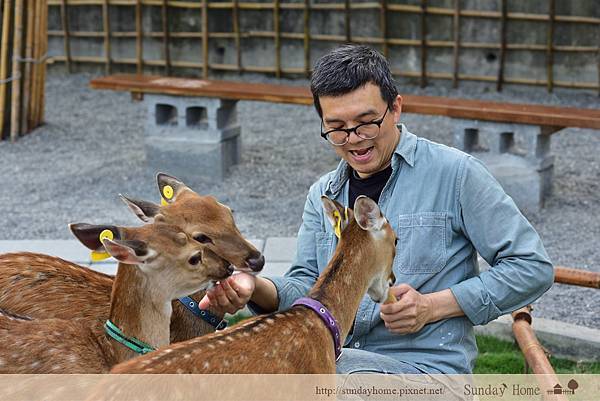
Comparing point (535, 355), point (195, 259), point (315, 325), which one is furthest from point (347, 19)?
point (315, 325)

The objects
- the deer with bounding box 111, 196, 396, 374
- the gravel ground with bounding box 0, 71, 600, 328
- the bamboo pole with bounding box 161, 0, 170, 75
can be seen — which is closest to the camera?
the deer with bounding box 111, 196, 396, 374

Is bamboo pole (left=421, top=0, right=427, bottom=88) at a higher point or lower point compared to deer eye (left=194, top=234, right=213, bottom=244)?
higher

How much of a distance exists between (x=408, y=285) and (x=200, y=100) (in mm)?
5297

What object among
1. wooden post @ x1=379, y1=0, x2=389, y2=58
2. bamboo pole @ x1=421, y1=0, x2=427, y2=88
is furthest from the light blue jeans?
wooden post @ x1=379, y1=0, x2=389, y2=58

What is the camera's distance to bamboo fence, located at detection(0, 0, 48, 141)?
8.96m

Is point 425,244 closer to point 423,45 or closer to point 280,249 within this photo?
point 280,249

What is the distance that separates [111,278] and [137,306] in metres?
0.63

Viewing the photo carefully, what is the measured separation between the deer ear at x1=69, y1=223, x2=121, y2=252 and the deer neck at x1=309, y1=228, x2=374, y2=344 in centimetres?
56

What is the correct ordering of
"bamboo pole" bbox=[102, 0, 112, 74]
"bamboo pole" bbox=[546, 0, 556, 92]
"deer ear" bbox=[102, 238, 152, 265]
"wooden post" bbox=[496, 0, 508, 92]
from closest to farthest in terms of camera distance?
"deer ear" bbox=[102, 238, 152, 265] → "bamboo pole" bbox=[546, 0, 556, 92] → "wooden post" bbox=[496, 0, 508, 92] → "bamboo pole" bbox=[102, 0, 112, 74]

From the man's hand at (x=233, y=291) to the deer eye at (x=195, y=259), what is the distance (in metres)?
0.10

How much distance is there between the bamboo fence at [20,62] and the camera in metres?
8.96

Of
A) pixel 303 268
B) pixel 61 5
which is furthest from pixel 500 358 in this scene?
pixel 61 5

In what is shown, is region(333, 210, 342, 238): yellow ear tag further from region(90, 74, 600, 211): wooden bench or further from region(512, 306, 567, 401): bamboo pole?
region(90, 74, 600, 211): wooden bench

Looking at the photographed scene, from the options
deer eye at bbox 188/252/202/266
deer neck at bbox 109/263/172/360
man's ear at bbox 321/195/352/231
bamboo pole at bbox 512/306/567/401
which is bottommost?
bamboo pole at bbox 512/306/567/401
